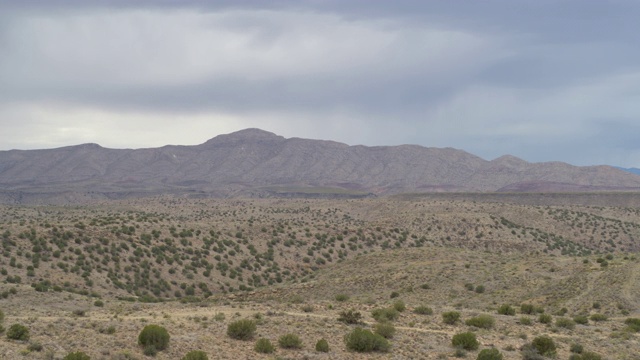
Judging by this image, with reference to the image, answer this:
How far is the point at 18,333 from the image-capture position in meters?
18.5

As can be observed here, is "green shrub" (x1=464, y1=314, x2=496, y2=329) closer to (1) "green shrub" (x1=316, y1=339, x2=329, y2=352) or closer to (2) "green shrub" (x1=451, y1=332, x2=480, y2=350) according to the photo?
(2) "green shrub" (x1=451, y1=332, x2=480, y2=350)

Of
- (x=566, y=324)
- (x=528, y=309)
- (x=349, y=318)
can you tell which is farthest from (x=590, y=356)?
(x=528, y=309)

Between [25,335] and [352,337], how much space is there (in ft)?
37.2

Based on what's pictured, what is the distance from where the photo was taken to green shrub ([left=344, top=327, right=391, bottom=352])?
852 inches

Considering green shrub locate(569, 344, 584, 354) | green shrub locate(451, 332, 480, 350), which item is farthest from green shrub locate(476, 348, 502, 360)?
green shrub locate(569, 344, 584, 354)

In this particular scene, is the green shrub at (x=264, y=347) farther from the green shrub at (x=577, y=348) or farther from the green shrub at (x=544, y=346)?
the green shrub at (x=577, y=348)

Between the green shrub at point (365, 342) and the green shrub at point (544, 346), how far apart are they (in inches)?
245

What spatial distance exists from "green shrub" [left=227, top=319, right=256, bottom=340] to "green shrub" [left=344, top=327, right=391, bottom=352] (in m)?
3.73

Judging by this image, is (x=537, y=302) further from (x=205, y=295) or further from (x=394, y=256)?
(x=205, y=295)

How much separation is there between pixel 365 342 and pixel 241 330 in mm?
4738

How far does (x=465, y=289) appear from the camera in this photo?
137 feet

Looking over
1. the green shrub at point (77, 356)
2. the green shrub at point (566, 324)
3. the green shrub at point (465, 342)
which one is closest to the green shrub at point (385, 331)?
the green shrub at point (465, 342)

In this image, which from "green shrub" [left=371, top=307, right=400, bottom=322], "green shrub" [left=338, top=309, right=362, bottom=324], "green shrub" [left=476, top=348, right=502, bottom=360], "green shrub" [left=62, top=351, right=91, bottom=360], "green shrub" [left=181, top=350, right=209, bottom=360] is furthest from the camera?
"green shrub" [left=371, top=307, right=400, bottom=322]

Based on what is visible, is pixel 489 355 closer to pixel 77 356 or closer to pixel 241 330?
pixel 241 330
